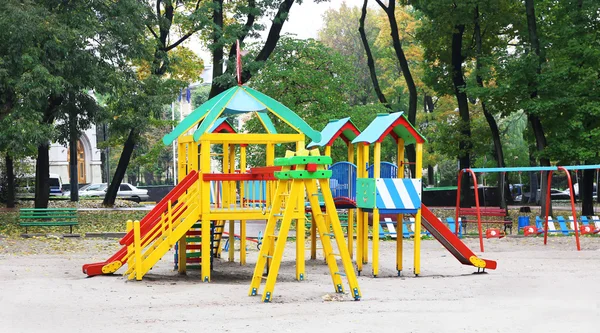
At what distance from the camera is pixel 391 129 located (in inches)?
670

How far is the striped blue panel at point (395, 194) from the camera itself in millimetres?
16359

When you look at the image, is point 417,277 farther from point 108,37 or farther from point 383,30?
point 383,30

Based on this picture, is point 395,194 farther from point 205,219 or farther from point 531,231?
point 531,231

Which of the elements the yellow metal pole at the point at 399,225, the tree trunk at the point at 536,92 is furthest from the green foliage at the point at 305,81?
the yellow metal pole at the point at 399,225

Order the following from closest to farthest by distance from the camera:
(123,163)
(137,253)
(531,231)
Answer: (137,253) → (531,231) → (123,163)

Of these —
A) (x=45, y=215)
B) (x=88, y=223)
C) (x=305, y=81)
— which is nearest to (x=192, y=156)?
(x=45, y=215)

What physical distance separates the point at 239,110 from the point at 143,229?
9.89 feet

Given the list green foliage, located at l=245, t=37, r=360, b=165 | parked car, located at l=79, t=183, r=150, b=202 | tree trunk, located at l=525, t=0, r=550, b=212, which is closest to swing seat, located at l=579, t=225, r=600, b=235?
tree trunk, located at l=525, t=0, r=550, b=212

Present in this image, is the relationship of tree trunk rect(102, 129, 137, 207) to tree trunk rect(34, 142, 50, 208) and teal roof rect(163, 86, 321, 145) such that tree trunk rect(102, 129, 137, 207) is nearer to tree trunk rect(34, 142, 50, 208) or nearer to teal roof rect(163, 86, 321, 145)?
tree trunk rect(34, 142, 50, 208)

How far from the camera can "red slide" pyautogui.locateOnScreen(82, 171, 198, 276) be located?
51.1 feet

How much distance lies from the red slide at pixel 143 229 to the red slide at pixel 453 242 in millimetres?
4791

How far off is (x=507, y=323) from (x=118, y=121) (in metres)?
22.5

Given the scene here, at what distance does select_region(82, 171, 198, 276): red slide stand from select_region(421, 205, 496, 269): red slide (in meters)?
4.79

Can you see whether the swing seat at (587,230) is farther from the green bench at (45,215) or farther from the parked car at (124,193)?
the parked car at (124,193)
